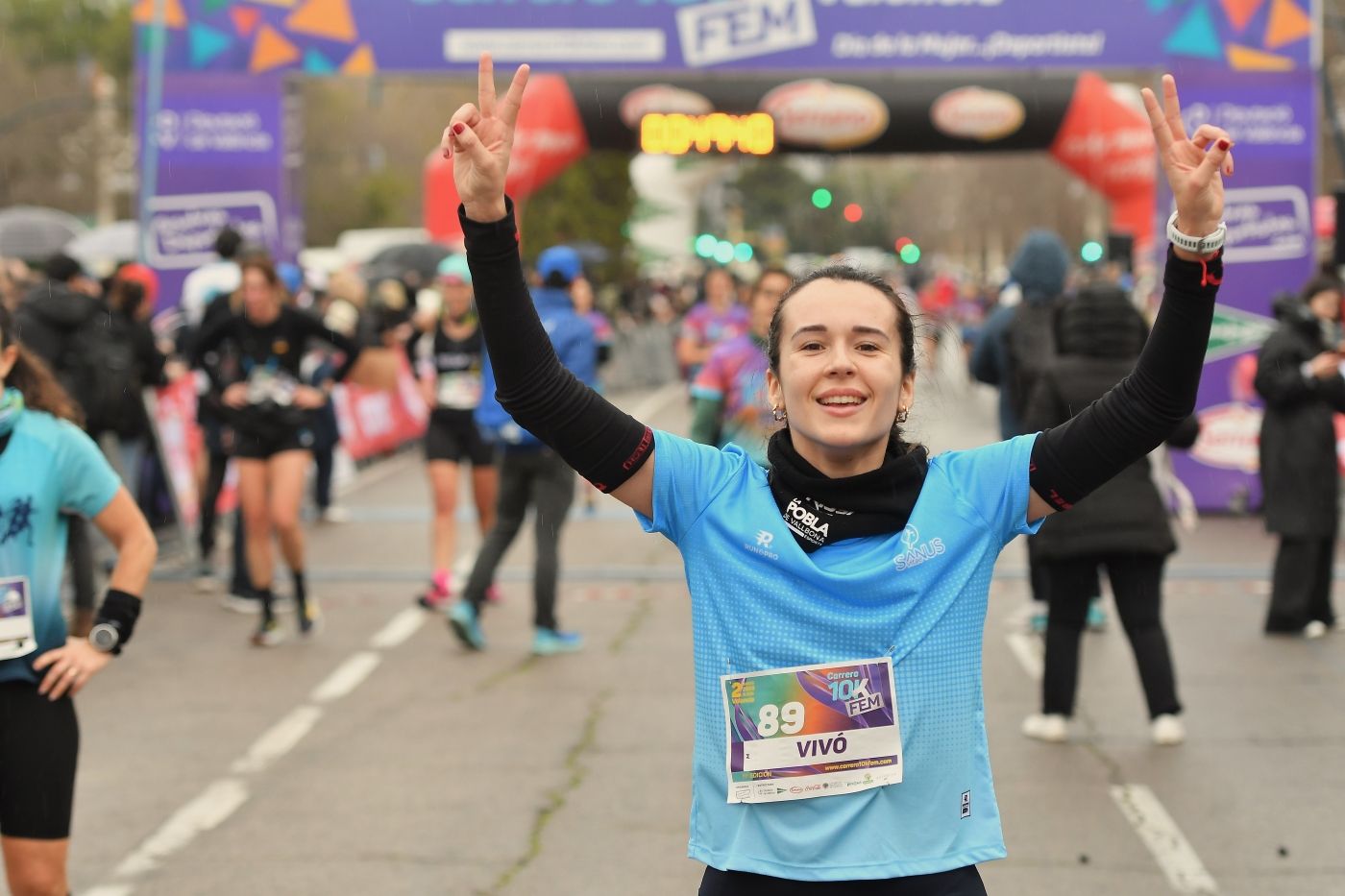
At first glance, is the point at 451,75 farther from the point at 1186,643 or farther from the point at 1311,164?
the point at 1186,643

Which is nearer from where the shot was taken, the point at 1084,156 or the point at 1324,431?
the point at 1324,431

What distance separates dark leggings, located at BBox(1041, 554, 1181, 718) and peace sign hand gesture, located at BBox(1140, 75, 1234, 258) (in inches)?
185

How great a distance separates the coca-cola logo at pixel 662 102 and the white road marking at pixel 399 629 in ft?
26.6

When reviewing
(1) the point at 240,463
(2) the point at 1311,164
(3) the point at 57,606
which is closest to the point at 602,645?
(1) the point at 240,463

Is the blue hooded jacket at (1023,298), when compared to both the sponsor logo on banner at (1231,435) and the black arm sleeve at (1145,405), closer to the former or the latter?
the sponsor logo on banner at (1231,435)

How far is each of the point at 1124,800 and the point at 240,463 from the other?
5082 millimetres

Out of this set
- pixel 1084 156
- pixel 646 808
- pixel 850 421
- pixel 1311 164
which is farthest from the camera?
pixel 1084 156

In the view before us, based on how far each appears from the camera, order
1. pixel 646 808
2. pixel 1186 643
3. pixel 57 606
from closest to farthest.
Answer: pixel 57 606
pixel 646 808
pixel 1186 643

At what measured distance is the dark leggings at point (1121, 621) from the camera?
7.21 metres

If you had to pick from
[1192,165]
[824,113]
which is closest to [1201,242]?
[1192,165]

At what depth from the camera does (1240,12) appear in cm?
1477

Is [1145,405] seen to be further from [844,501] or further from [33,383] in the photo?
[33,383]

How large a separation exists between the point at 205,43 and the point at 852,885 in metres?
13.5

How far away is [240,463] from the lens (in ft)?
31.6
